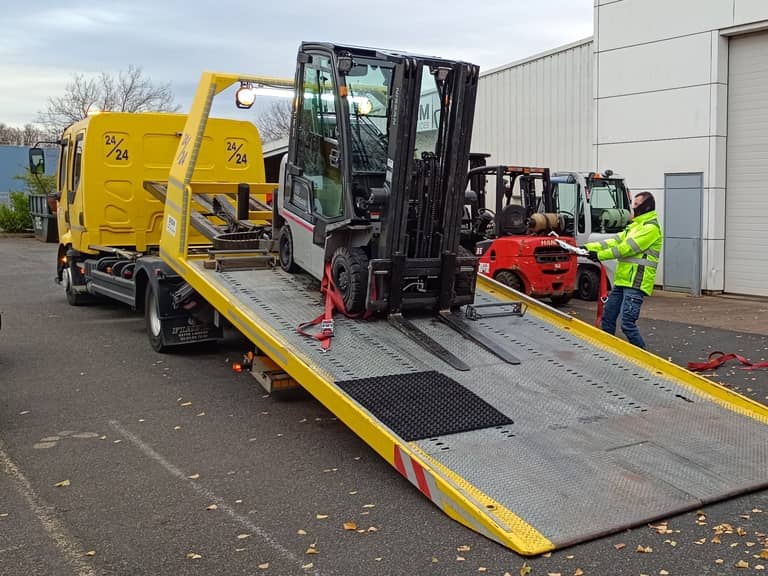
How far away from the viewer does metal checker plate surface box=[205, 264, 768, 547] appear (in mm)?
5160

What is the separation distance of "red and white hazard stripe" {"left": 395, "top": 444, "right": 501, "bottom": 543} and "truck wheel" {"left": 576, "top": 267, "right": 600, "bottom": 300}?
35.6ft

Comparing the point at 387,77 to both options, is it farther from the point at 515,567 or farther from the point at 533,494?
the point at 515,567

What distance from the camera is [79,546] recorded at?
493 centimetres

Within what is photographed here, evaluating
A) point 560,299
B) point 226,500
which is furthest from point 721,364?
point 226,500

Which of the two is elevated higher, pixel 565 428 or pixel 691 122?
pixel 691 122

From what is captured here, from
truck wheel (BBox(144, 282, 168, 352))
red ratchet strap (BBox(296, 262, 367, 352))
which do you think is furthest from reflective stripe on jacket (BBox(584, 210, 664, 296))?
truck wheel (BBox(144, 282, 168, 352))

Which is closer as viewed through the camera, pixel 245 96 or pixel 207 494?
pixel 207 494

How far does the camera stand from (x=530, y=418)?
20.5ft

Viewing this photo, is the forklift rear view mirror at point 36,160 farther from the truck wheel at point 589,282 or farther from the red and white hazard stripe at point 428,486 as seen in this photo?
the red and white hazard stripe at point 428,486

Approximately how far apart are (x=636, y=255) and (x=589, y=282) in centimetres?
667

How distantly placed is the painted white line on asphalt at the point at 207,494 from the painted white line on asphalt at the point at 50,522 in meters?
0.93

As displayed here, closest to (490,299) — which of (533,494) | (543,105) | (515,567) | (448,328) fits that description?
(448,328)

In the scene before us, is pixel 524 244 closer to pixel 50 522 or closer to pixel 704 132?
pixel 704 132

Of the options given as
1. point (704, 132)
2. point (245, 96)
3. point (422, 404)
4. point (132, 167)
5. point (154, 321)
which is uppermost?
point (704, 132)
